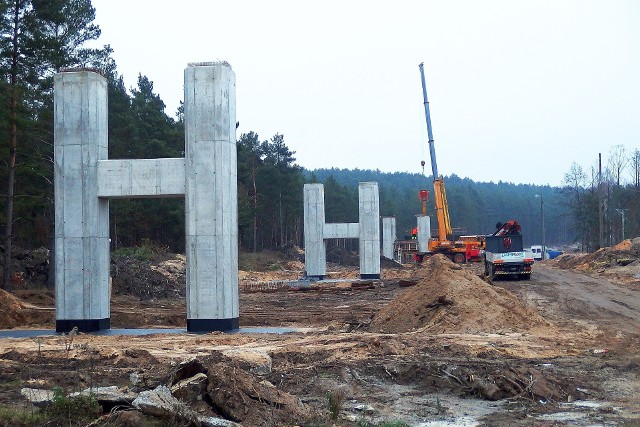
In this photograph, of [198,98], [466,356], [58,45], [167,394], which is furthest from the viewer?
[58,45]

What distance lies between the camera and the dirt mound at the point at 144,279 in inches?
1213

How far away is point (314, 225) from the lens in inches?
1657

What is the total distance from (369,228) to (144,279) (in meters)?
14.6

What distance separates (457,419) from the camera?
8.62m

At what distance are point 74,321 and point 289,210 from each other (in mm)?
55770

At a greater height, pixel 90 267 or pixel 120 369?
pixel 90 267

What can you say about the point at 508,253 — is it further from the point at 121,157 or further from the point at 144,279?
the point at 121,157

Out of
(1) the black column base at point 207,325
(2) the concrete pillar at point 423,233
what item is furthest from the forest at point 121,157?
(1) the black column base at point 207,325

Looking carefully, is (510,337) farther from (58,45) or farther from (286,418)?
(58,45)

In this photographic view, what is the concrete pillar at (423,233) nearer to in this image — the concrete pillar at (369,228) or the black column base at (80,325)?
the concrete pillar at (369,228)

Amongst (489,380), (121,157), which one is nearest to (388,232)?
(121,157)

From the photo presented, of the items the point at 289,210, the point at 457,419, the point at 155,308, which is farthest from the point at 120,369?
the point at 289,210

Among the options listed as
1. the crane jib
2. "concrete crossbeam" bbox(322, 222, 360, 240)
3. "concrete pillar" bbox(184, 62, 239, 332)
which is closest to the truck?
"concrete crossbeam" bbox(322, 222, 360, 240)

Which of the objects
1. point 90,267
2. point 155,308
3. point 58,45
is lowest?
point 155,308
